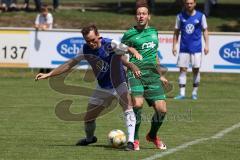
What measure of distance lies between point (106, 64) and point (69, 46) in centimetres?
1261

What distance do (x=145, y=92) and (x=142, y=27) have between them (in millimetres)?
979

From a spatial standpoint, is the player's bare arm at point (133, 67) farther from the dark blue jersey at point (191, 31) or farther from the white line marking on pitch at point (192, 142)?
the dark blue jersey at point (191, 31)

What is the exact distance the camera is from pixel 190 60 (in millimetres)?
19812

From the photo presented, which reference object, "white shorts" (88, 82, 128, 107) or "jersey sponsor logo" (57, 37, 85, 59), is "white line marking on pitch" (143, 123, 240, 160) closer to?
"white shorts" (88, 82, 128, 107)

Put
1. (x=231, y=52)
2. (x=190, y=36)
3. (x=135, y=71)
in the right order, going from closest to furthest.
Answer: (x=135, y=71) → (x=190, y=36) → (x=231, y=52)

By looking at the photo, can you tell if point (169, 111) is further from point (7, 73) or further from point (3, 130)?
point (7, 73)

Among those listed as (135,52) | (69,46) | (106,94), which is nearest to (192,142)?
Answer: (106,94)

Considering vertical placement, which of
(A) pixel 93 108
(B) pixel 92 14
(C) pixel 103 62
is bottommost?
(B) pixel 92 14

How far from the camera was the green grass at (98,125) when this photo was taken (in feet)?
35.9

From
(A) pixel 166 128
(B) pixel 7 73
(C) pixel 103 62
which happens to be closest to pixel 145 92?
(C) pixel 103 62

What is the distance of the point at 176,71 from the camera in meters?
24.4

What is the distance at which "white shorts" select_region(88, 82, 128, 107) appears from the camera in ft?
38.6

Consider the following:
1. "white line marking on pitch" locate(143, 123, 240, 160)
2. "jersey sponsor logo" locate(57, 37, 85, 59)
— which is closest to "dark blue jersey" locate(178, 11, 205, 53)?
"white line marking on pitch" locate(143, 123, 240, 160)

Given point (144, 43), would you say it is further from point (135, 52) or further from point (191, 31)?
point (191, 31)
